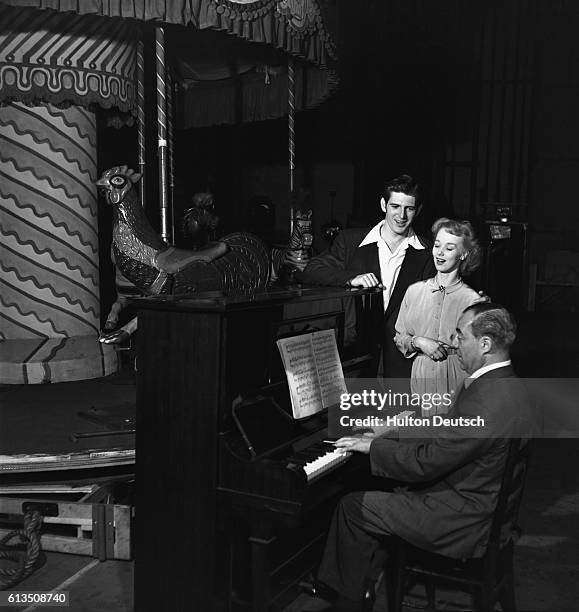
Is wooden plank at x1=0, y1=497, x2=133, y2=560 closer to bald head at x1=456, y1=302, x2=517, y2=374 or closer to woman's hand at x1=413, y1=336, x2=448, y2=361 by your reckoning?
woman's hand at x1=413, y1=336, x2=448, y2=361

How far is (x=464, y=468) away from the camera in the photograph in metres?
2.50

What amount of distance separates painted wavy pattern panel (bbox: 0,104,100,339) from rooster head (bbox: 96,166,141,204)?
891 millimetres

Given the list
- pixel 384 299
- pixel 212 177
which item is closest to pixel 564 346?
pixel 212 177

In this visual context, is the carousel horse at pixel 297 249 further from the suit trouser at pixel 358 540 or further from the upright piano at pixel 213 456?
the suit trouser at pixel 358 540

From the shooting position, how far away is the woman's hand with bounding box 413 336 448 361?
318 cm

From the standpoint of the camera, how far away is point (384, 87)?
38.2ft

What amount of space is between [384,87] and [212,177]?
120 inches

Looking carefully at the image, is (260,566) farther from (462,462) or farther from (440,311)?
(440,311)

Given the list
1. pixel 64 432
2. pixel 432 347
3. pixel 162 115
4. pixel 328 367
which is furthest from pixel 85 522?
pixel 162 115

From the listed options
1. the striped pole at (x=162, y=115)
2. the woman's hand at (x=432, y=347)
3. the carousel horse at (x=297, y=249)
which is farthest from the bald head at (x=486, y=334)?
the carousel horse at (x=297, y=249)

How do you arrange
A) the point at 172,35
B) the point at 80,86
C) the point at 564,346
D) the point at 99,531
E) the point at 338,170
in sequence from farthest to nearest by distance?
the point at 338,170
the point at 564,346
the point at 172,35
the point at 80,86
the point at 99,531

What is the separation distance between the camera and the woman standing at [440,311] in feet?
10.5

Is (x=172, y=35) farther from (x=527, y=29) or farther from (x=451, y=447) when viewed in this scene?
(x=527, y=29)

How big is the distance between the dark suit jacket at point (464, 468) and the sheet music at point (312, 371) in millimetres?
442
